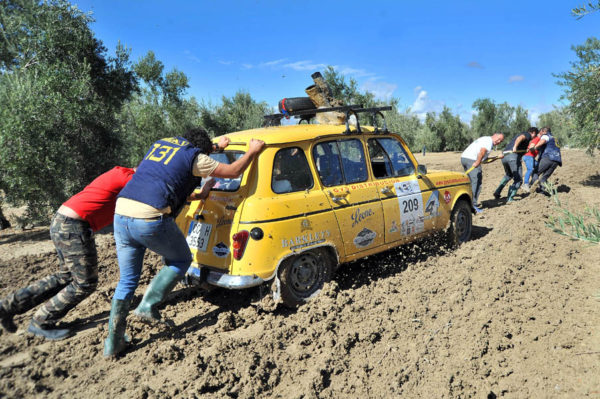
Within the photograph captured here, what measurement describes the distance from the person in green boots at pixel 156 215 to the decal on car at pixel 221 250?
274 millimetres

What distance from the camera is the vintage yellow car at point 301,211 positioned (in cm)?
396

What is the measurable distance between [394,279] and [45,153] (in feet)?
23.0

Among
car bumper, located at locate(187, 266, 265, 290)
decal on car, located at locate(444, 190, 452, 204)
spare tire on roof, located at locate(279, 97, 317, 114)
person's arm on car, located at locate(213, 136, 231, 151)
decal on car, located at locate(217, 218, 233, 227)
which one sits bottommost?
car bumper, located at locate(187, 266, 265, 290)

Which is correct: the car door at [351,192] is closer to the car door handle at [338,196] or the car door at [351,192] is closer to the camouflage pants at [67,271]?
the car door handle at [338,196]

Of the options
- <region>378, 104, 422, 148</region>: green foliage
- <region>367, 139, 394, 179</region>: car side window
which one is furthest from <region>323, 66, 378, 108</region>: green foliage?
<region>367, 139, 394, 179</region>: car side window

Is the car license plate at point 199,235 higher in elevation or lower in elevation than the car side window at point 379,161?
lower

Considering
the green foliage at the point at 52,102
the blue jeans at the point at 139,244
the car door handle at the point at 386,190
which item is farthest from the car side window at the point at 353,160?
the green foliage at the point at 52,102

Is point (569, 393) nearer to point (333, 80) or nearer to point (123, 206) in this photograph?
point (123, 206)

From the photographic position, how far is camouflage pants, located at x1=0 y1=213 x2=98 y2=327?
12.5 ft

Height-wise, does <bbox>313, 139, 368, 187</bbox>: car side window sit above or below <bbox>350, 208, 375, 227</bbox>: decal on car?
above

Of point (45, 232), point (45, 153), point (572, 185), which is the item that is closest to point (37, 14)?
point (45, 153)

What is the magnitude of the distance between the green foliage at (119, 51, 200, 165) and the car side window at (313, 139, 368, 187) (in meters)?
12.5

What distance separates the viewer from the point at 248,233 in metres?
3.91

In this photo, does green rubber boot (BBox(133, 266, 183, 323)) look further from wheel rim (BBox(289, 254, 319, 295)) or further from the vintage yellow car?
wheel rim (BBox(289, 254, 319, 295))
